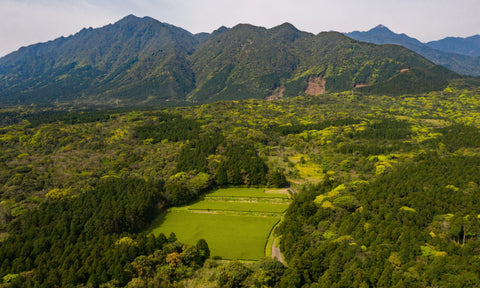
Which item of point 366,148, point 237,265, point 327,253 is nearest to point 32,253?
point 237,265

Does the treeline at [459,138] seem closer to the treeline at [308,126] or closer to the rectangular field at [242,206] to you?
the treeline at [308,126]

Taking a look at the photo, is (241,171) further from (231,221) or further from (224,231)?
(224,231)

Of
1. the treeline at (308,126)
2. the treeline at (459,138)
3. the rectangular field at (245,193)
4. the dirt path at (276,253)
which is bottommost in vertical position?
the dirt path at (276,253)

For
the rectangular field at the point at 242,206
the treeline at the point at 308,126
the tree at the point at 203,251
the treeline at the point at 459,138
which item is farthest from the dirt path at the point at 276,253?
the treeline at the point at 308,126

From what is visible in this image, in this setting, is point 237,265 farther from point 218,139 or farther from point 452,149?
point 452,149

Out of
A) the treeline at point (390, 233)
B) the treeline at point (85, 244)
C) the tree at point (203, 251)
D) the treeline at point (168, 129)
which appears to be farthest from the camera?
the treeline at point (168, 129)
